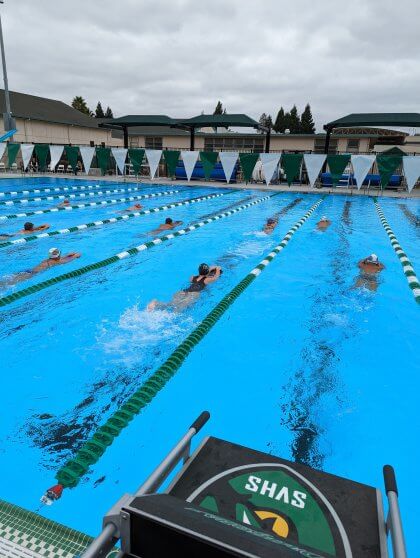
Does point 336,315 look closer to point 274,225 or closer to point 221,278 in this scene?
point 221,278

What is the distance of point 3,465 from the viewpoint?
8.98ft

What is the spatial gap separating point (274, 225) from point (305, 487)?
33.7ft

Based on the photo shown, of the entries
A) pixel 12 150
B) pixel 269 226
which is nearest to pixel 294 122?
pixel 12 150

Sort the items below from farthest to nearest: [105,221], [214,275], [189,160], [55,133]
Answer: [55,133] < [189,160] < [105,221] < [214,275]

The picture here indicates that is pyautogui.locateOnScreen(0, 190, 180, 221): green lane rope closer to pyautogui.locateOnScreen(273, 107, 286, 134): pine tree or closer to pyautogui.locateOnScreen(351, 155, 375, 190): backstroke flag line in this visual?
pyautogui.locateOnScreen(351, 155, 375, 190): backstroke flag line

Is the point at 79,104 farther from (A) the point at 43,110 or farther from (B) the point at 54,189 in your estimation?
(B) the point at 54,189

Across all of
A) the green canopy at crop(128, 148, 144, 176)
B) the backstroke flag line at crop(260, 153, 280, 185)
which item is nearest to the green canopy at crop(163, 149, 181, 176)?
the green canopy at crop(128, 148, 144, 176)

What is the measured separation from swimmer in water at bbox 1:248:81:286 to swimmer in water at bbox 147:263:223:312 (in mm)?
2389

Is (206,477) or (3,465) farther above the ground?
(206,477)

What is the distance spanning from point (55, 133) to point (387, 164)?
27.4 m

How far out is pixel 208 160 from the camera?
2108cm

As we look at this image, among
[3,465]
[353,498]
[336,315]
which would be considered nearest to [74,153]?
[336,315]

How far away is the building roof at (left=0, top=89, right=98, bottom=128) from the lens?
1216 inches

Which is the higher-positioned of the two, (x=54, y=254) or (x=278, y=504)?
(x=54, y=254)
